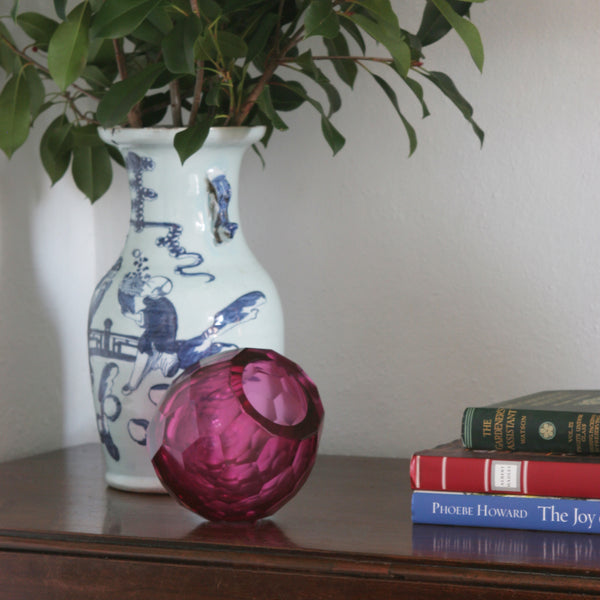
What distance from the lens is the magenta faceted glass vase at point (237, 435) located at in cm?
76

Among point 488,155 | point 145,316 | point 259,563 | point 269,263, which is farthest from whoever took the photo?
point 269,263

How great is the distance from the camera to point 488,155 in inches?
44.6

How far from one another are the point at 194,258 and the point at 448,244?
1.22 feet

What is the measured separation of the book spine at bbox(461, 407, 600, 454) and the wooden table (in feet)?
0.25

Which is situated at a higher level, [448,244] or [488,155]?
[488,155]

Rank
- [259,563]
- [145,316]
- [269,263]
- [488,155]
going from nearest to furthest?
[259,563] < [145,316] < [488,155] < [269,263]

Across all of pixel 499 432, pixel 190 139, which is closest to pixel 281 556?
pixel 499 432

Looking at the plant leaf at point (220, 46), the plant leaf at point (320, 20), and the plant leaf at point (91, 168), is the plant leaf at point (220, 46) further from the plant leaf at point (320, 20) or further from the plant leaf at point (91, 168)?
the plant leaf at point (91, 168)

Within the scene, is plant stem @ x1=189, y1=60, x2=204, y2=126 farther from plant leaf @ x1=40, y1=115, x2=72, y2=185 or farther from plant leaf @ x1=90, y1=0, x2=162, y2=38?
plant leaf @ x1=40, y1=115, x2=72, y2=185

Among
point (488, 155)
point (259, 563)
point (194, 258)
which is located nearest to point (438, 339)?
point (488, 155)

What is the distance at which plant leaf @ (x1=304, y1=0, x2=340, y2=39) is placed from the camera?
766mm

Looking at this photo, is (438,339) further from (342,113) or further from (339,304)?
(342,113)

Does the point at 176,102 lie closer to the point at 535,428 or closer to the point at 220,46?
the point at 220,46

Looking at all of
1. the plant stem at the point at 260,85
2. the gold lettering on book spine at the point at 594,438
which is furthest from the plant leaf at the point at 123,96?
the gold lettering on book spine at the point at 594,438
